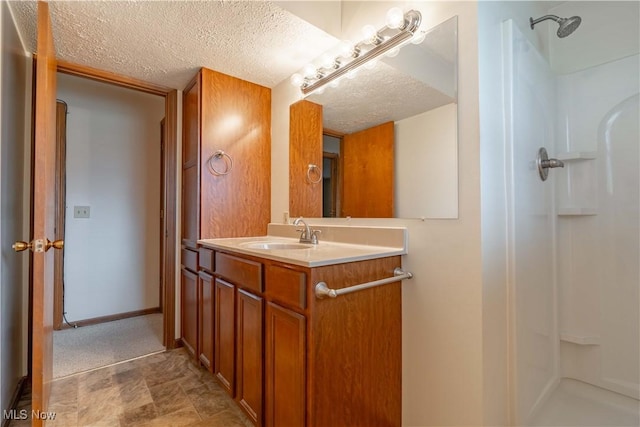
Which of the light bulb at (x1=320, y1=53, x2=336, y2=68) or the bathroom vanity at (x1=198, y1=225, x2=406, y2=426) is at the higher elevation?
the light bulb at (x1=320, y1=53, x2=336, y2=68)

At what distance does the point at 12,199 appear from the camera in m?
1.57

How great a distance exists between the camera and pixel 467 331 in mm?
1229

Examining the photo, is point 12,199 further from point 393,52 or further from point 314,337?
point 393,52

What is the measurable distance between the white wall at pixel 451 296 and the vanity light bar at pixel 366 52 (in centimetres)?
9

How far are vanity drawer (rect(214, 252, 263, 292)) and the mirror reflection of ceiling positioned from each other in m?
0.95

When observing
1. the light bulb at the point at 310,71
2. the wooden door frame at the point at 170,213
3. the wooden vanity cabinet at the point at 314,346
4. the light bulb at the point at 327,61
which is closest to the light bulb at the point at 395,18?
the light bulb at the point at 327,61

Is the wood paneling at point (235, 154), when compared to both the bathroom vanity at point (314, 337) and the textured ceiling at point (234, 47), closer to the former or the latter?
the textured ceiling at point (234, 47)

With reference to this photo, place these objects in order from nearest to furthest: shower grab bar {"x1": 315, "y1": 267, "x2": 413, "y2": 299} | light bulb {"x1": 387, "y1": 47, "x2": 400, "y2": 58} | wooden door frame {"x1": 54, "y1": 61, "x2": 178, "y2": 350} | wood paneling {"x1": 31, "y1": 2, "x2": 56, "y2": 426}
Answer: shower grab bar {"x1": 315, "y1": 267, "x2": 413, "y2": 299} → wood paneling {"x1": 31, "y1": 2, "x2": 56, "y2": 426} → light bulb {"x1": 387, "y1": 47, "x2": 400, "y2": 58} → wooden door frame {"x1": 54, "y1": 61, "x2": 178, "y2": 350}

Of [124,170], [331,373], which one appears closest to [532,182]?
[331,373]

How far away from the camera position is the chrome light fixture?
138 cm

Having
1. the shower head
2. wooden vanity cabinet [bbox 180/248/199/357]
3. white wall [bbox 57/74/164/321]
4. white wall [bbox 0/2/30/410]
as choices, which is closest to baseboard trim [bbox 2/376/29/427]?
white wall [bbox 0/2/30/410]

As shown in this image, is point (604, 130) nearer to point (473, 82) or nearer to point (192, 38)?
point (473, 82)

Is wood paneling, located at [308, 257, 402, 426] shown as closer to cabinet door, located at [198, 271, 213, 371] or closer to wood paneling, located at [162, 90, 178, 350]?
cabinet door, located at [198, 271, 213, 371]

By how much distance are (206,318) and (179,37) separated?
170cm
